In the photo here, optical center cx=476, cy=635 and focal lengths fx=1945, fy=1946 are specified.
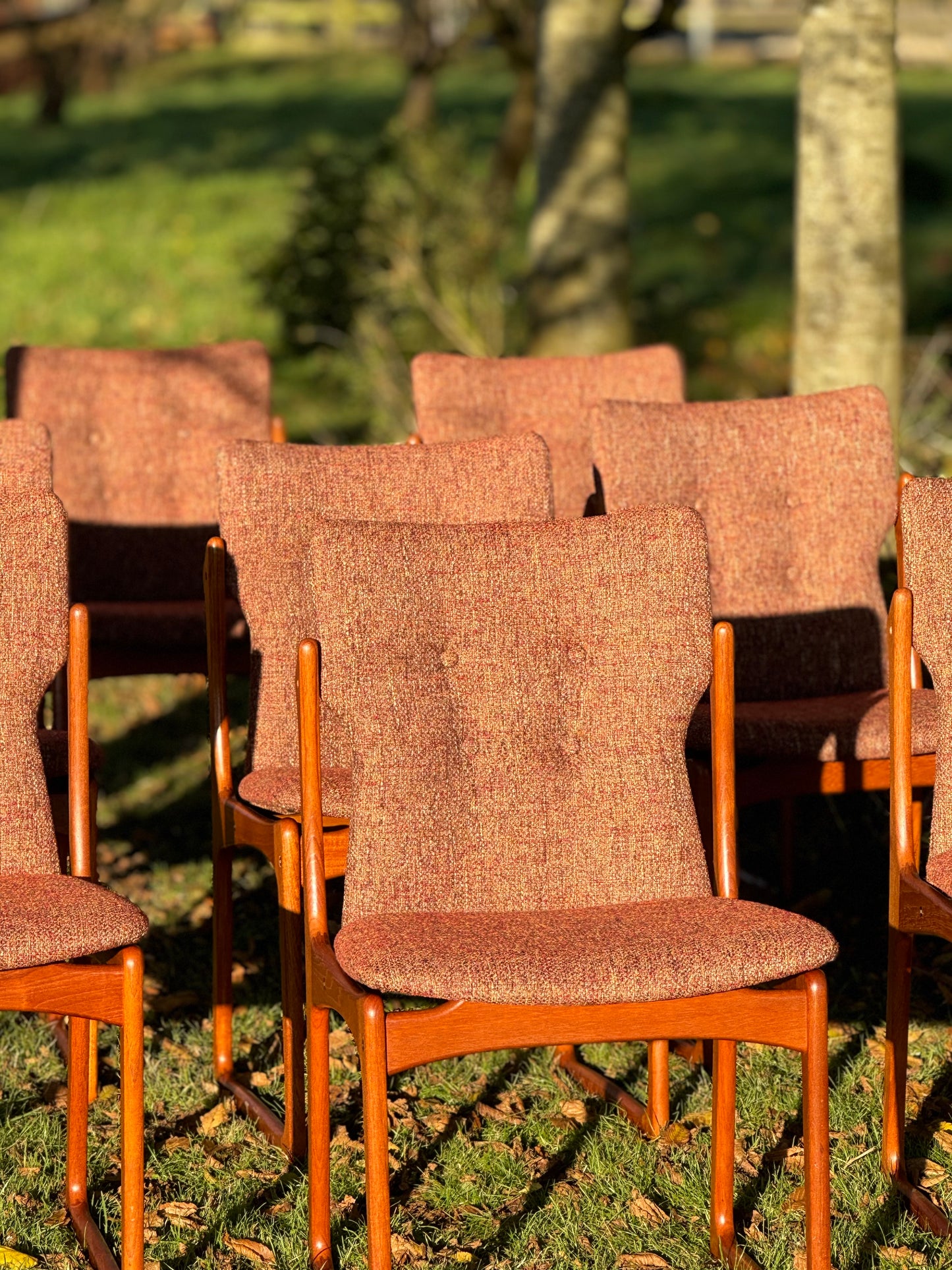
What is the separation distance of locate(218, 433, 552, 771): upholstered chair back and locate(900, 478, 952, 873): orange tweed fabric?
89 cm

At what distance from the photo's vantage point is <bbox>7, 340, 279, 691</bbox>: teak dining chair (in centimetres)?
594

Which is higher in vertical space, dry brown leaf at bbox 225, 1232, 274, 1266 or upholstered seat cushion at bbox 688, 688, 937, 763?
upholstered seat cushion at bbox 688, 688, 937, 763

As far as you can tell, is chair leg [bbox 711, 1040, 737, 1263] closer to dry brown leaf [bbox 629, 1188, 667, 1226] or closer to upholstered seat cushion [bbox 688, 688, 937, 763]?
dry brown leaf [bbox 629, 1188, 667, 1226]

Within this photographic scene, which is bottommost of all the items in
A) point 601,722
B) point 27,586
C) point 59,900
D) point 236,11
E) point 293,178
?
point 59,900

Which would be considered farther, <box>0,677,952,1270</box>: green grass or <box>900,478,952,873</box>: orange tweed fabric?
<box>900,478,952,873</box>: orange tweed fabric

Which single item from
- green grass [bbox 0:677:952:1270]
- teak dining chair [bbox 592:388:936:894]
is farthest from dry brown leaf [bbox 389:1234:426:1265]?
teak dining chair [bbox 592:388:936:894]

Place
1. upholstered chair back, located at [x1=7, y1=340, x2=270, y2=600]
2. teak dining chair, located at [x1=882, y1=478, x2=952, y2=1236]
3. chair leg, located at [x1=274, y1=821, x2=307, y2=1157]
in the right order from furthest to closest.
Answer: upholstered chair back, located at [x1=7, y1=340, x2=270, y2=600] → chair leg, located at [x1=274, y1=821, x2=307, y2=1157] → teak dining chair, located at [x1=882, y1=478, x2=952, y2=1236]

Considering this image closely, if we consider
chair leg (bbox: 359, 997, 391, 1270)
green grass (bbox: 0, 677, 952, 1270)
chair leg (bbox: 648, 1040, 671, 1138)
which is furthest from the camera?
chair leg (bbox: 648, 1040, 671, 1138)

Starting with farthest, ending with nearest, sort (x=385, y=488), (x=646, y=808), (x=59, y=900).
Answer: (x=385, y=488) < (x=646, y=808) < (x=59, y=900)

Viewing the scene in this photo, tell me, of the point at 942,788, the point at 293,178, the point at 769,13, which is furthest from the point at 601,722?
the point at 769,13

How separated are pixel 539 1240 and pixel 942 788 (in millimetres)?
1118

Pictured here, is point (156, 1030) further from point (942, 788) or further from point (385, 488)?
point (942, 788)

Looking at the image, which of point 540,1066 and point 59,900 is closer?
point 59,900

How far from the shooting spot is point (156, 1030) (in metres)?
4.47
